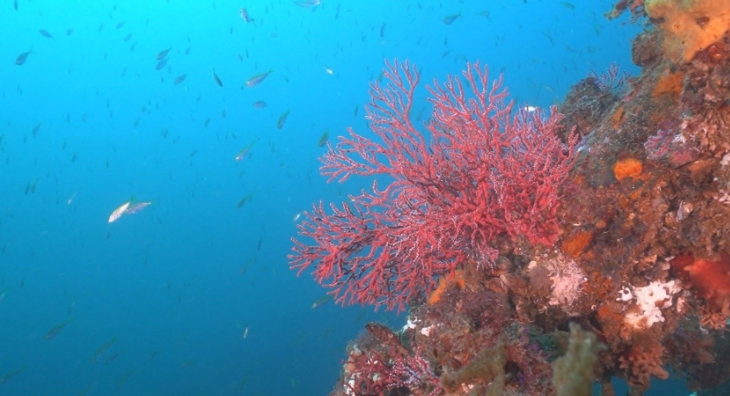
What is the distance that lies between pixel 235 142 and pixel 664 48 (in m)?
92.8

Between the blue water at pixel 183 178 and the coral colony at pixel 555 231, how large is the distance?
2869 mm

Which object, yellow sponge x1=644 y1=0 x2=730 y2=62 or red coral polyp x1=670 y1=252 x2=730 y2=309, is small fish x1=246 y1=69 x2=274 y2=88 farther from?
red coral polyp x1=670 y1=252 x2=730 y2=309

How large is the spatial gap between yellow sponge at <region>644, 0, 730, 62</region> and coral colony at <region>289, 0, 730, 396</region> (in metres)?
0.01

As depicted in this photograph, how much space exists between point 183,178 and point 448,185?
292 feet

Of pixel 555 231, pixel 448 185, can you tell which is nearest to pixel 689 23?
pixel 555 231

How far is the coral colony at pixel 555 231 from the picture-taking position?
3.23m

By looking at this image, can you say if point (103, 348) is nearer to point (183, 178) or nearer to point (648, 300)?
point (648, 300)

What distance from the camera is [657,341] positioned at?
3633 millimetres

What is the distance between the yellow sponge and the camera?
3.11 meters

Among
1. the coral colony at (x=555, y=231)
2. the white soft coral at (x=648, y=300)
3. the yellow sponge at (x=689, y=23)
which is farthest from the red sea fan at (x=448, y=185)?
the yellow sponge at (x=689, y=23)

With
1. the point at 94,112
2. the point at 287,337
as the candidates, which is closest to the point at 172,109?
the point at 94,112

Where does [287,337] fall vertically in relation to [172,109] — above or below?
below

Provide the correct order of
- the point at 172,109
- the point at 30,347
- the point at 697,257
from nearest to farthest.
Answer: the point at 697,257
the point at 30,347
the point at 172,109

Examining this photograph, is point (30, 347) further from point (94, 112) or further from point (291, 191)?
point (94, 112)
